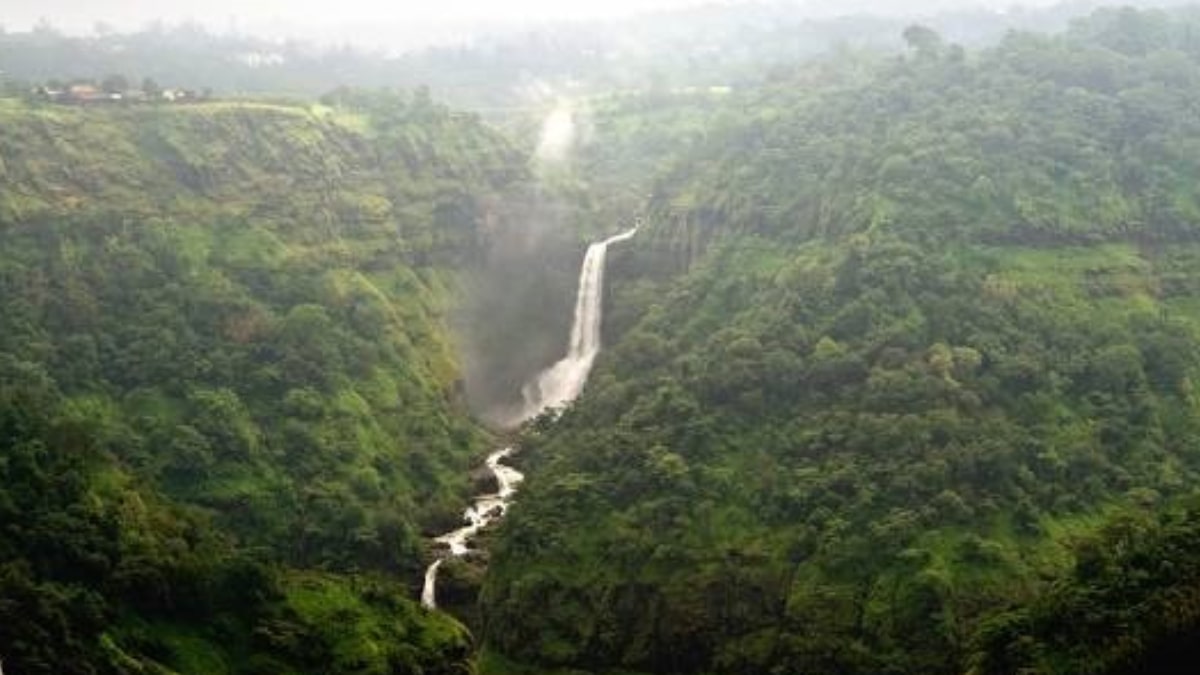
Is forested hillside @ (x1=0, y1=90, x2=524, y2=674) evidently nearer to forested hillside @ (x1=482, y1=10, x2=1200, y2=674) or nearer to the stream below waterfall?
the stream below waterfall

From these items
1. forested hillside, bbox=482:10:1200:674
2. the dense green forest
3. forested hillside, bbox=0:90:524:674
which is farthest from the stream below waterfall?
forested hillside, bbox=482:10:1200:674

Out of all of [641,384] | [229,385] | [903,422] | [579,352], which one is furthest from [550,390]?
[903,422]

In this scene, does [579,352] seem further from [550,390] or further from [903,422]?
[903,422]

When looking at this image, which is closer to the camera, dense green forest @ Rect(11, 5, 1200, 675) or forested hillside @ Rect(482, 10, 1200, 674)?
dense green forest @ Rect(11, 5, 1200, 675)

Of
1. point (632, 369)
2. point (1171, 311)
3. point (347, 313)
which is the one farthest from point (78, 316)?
point (1171, 311)

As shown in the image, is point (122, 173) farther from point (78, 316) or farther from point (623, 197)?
point (623, 197)
